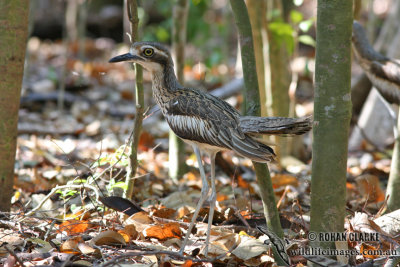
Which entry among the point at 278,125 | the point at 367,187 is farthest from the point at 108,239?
the point at 367,187

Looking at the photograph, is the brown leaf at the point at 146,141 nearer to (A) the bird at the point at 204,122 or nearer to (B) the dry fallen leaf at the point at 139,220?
(A) the bird at the point at 204,122

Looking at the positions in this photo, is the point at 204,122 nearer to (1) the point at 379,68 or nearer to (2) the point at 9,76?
(2) the point at 9,76

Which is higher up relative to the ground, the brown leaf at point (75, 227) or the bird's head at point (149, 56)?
the bird's head at point (149, 56)

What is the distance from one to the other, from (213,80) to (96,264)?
826 cm

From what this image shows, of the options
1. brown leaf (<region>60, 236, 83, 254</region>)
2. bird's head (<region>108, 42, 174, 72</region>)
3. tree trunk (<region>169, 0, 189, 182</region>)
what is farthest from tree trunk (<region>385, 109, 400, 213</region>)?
brown leaf (<region>60, 236, 83, 254</region>)

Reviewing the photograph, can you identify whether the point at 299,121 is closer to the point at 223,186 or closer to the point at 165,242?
the point at 165,242

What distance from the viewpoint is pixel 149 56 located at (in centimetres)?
388

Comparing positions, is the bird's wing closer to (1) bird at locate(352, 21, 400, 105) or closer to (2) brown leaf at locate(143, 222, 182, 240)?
(2) brown leaf at locate(143, 222, 182, 240)

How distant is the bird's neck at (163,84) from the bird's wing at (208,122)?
0.37 ft

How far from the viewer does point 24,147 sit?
6496 mm

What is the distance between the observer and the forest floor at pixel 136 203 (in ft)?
10.6

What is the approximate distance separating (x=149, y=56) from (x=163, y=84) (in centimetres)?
24

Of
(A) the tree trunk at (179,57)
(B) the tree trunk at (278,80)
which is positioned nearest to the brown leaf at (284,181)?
(B) the tree trunk at (278,80)

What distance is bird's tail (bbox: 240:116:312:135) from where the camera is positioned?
9.91ft
